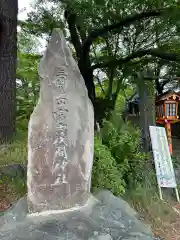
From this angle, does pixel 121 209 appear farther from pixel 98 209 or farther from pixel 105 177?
pixel 105 177

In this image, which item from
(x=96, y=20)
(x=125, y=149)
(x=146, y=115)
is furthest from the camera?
(x=96, y=20)

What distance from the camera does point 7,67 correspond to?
22.9 ft

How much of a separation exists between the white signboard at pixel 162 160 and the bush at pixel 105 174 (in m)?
1.14

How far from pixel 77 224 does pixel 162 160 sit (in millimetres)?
3108

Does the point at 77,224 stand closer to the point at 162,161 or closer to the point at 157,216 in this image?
the point at 157,216

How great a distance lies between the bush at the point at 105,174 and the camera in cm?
486

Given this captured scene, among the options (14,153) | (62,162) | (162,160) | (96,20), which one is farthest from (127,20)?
(62,162)

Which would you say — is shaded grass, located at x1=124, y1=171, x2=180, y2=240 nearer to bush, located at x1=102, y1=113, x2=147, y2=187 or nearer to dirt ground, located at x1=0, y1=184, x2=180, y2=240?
dirt ground, located at x1=0, y1=184, x2=180, y2=240

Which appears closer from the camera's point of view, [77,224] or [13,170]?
[77,224]

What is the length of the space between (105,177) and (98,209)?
41.4 inches

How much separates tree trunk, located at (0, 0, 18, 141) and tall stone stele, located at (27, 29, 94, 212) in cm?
318

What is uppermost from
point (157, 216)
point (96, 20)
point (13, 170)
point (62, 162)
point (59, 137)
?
point (96, 20)

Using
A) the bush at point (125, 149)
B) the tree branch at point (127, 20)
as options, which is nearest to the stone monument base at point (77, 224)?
the bush at point (125, 149)

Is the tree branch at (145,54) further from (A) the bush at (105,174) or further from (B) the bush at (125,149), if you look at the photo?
(A) the bush at (105,174)
